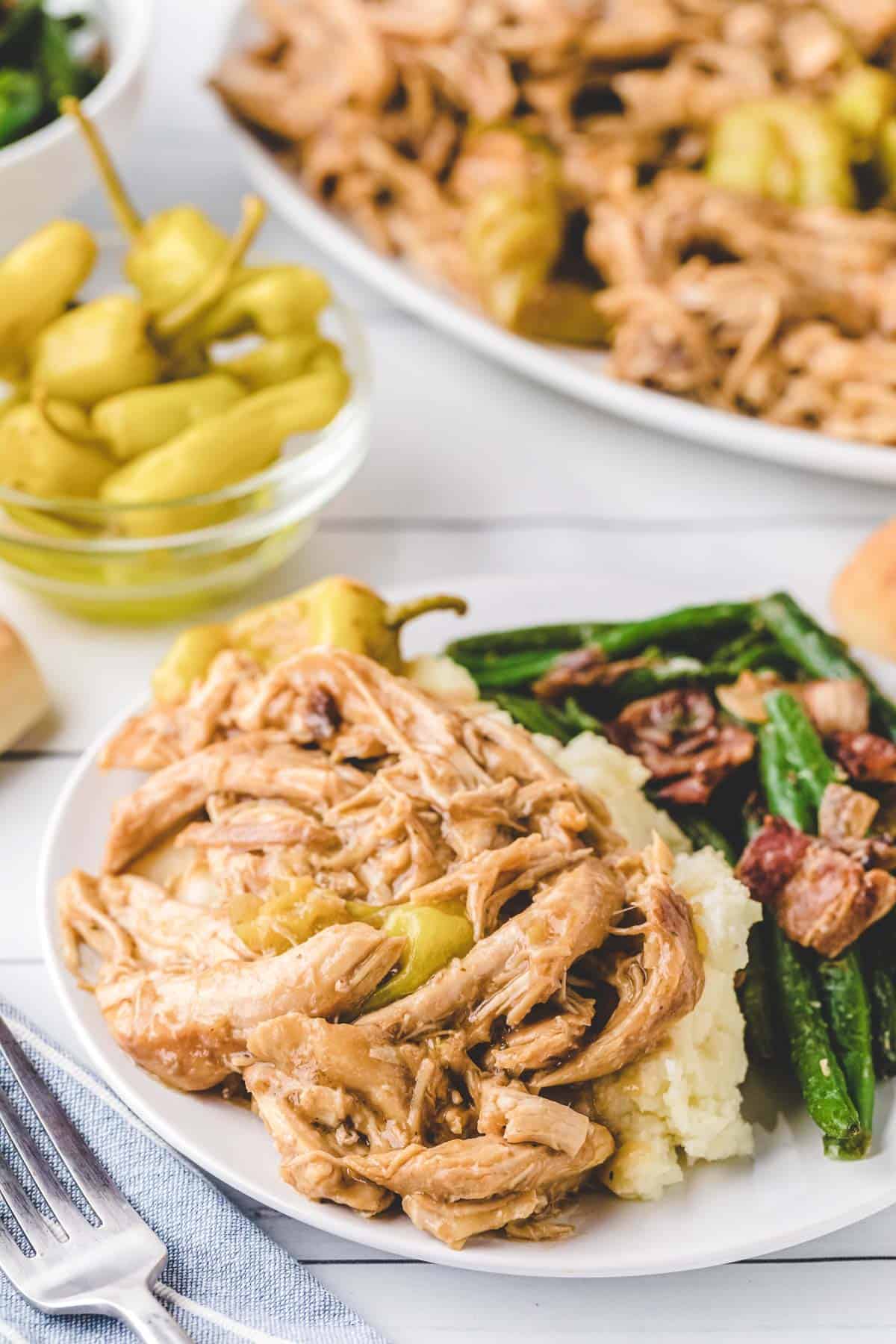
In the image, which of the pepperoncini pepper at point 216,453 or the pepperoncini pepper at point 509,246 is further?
the pepperoncini pepper at point 509,246

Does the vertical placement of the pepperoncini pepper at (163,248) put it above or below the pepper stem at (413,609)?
above

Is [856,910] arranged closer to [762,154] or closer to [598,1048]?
[598,1048]

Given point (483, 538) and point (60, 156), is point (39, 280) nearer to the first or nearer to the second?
point (60, 156)

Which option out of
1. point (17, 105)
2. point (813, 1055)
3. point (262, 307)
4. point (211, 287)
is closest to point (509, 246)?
point (262, 307)

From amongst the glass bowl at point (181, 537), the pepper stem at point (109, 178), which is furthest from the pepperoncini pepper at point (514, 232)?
the pepper stem at point (109, 178)

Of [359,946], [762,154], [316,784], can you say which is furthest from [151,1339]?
[762,154]

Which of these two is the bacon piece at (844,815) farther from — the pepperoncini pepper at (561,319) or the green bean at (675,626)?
the pepperoncini pepper at (561,319)
